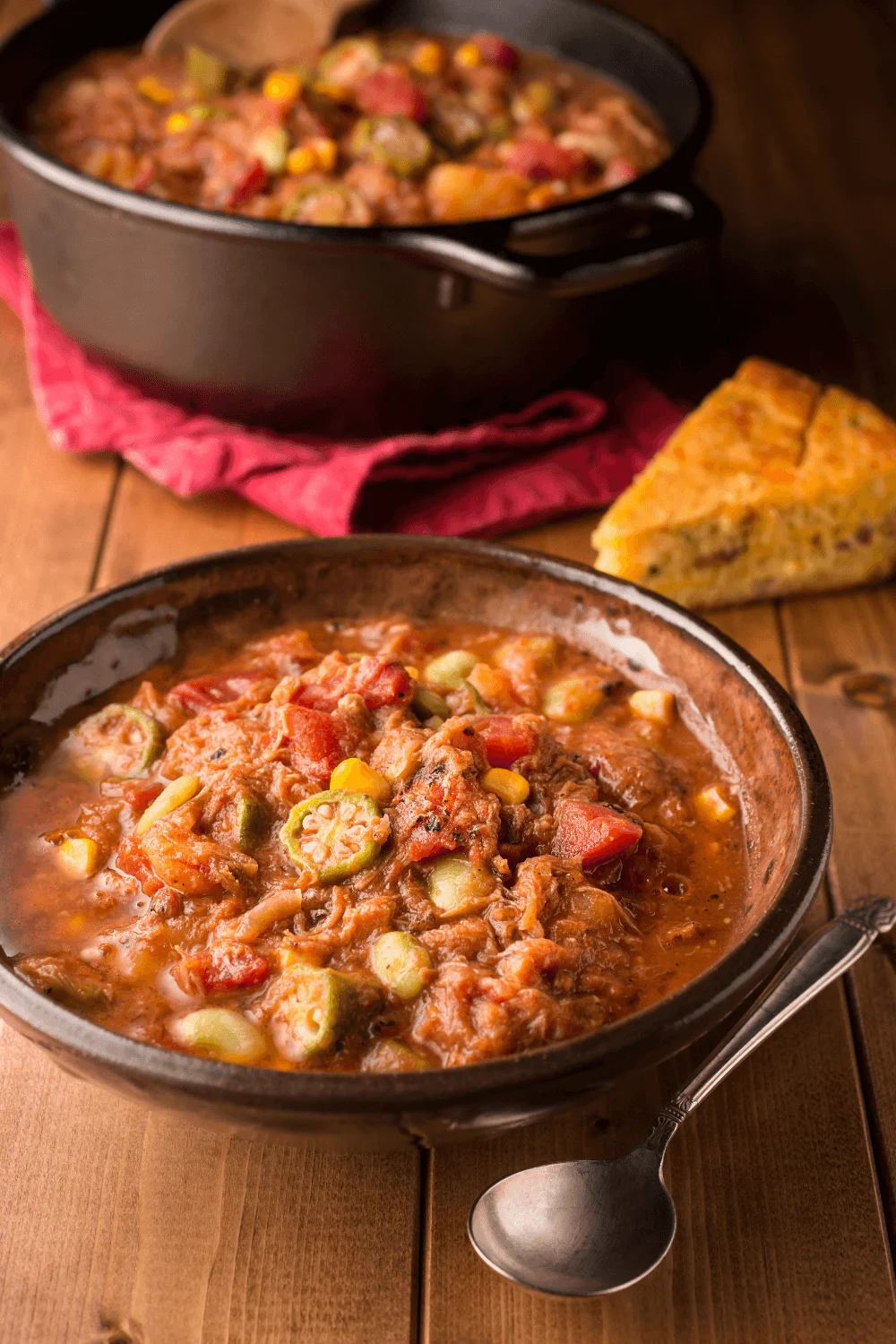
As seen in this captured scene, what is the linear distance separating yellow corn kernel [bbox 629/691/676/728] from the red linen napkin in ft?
4.52

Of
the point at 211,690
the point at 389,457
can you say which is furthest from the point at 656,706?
the point at 389,457

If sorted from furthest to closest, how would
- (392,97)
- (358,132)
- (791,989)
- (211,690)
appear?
1. (392,97)
2. (358,132)
3. (211,690)
4. (791,989)

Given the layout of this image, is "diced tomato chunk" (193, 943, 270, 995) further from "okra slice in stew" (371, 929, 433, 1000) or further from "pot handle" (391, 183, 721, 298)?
"pot handle" (391, 183, 721, 298)

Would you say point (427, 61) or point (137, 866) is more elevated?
point (427, 61)

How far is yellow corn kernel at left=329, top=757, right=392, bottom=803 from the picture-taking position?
2604mm

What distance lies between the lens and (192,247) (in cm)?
393

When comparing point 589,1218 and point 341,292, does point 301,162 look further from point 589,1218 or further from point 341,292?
point 589,1218

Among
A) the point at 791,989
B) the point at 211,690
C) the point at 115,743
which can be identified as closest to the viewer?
the point at 791,989

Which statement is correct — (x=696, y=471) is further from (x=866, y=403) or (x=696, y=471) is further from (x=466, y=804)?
(x=466, y=804)

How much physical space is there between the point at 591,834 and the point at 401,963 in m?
0.43

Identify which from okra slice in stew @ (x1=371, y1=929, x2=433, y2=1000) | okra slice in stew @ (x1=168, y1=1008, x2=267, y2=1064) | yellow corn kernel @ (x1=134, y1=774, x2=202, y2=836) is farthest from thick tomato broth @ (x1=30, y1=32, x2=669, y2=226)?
okra slice in stew @ (x1=168, y1=1008, x2=267, y2=1064)

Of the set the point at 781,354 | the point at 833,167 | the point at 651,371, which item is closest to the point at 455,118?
the point at 651,371

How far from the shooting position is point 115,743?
2941 mm

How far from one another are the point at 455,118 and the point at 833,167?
2.27 meters
